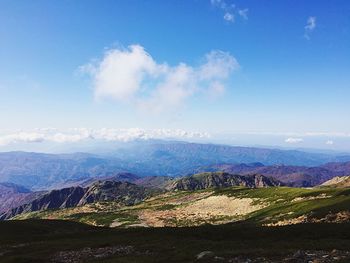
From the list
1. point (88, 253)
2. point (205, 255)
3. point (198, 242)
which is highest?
point (205, 255)

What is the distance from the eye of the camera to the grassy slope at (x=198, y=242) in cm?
3409

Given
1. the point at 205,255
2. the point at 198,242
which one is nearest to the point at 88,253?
the point at 198,242

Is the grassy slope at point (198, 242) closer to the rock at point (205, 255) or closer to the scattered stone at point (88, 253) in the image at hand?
the rock at point (205, 255)

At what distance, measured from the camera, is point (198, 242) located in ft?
136

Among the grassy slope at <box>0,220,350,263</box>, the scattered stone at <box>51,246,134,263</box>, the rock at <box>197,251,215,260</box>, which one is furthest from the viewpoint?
the scattered stone at <box>51,246,134,263</box>

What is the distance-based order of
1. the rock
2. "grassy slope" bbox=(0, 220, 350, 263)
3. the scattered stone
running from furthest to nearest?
the scattered stone
"grassy slope" bbox=(0, 220, 350, 263)
the rock

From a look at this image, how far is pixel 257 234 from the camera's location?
1764 inches

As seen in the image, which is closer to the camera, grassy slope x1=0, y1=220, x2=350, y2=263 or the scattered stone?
grassy slope x1=0, y1=220, x2=350, y2=263

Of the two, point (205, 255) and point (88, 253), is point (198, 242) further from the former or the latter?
point (88, 253)

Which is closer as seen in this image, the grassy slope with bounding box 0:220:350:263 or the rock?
the rock

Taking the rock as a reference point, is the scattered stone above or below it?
below

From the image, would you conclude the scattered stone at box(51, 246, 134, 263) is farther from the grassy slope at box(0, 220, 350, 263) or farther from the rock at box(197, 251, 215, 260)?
the rock at box(197, 251, 215, 260)

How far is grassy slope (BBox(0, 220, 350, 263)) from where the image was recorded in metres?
34.1

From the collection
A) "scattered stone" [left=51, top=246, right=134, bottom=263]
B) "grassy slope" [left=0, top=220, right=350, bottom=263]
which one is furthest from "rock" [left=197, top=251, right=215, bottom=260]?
"scattered stone" [left=51, top=246, right=134, bottom=263]
